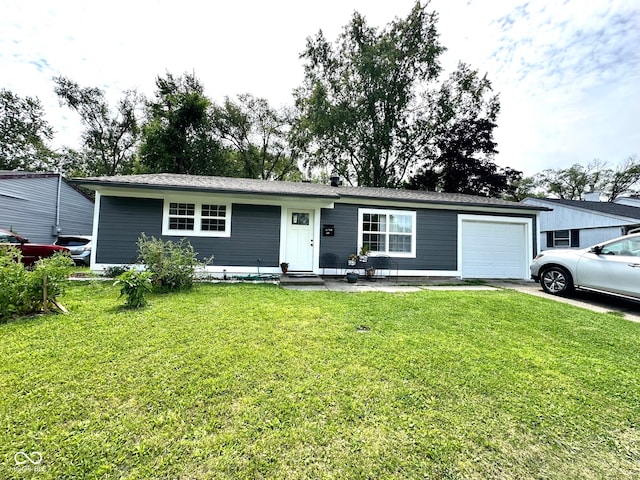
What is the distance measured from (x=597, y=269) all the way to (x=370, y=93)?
17.2 m

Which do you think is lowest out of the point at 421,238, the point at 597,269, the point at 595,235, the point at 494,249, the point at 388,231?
the point at 597,269

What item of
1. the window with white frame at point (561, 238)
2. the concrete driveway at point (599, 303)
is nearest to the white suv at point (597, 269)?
the concrete driveway at point (599, 303)

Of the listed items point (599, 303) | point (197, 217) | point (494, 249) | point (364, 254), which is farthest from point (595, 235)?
point (197, 217)

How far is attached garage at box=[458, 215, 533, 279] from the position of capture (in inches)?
360

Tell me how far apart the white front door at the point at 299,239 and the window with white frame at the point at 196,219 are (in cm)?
183

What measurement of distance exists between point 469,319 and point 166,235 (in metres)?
7.73

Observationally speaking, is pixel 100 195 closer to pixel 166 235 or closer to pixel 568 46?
pixel 166 235

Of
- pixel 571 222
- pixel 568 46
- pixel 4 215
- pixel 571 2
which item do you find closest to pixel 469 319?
pixel 571 2

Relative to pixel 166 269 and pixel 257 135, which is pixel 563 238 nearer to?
pixel 166 269

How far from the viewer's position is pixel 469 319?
4.34 meters

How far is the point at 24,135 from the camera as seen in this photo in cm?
2169

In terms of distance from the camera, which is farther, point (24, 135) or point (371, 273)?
point (24, 135)

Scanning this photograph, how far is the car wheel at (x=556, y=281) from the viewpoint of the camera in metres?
6.31

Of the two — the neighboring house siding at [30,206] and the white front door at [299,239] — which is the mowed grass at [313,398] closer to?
the white front door at [299,239]
